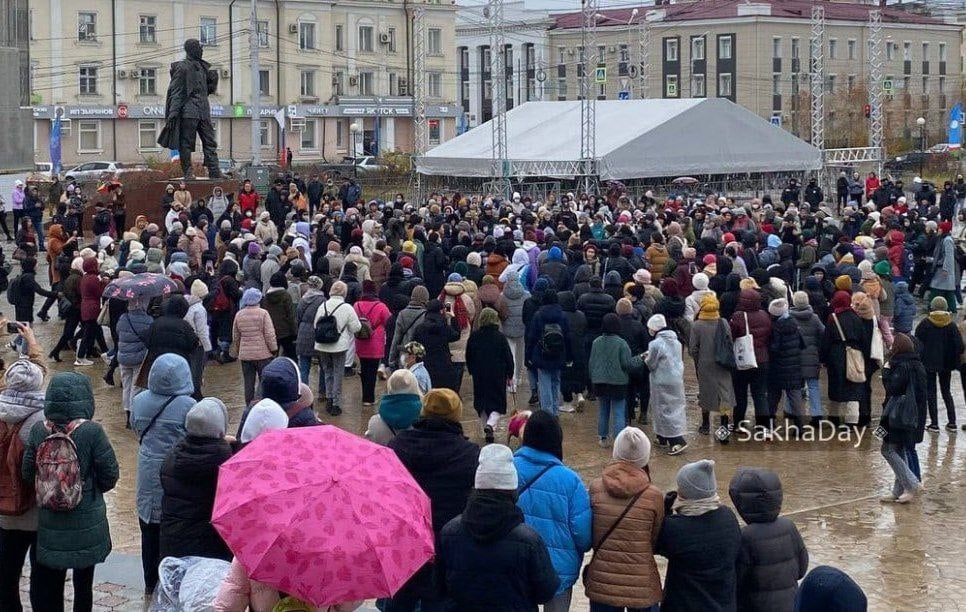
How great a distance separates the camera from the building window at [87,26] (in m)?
63.2

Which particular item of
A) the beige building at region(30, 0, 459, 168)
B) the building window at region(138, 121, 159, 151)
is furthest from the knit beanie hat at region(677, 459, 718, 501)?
the building window at region(138, 121, 159, 151)

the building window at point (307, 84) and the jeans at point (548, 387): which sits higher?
the building window at point (307, 84)

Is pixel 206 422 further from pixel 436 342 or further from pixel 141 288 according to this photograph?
pixel 141 288

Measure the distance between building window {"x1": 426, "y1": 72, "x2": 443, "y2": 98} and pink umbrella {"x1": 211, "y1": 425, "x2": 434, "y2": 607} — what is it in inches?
2799

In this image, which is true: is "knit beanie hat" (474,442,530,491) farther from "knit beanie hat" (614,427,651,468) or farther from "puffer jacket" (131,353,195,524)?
"puffer jacket" (131,353,195,524)

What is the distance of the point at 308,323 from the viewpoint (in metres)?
14.7

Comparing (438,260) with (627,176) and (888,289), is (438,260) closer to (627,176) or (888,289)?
(888,289)

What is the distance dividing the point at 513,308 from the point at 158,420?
7.08m

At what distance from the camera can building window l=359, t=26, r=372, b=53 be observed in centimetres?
7275

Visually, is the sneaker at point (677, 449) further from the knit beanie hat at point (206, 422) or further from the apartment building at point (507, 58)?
the apartment building at point (507, 58)

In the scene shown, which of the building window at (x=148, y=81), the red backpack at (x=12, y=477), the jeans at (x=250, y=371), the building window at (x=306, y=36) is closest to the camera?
the red backpack at (x=12, y=477)

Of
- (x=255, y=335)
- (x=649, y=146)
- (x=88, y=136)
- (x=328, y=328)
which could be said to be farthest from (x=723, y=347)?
(x=88, y=136)

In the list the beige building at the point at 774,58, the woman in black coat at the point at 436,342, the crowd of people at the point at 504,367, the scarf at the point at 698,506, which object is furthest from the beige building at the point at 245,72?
the scarf at the point at 698,506

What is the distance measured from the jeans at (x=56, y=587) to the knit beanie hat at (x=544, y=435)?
252 centimetres
